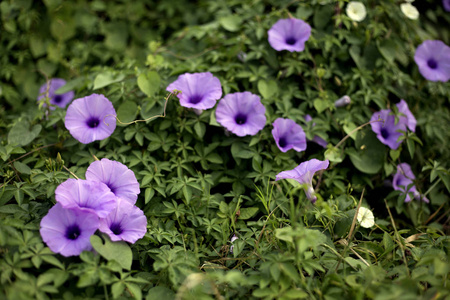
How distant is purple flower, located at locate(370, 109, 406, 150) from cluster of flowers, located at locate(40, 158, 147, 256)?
1.49m

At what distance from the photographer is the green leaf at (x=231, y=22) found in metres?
2.78

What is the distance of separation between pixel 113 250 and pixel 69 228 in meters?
0.20

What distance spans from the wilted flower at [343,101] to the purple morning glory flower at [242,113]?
56 cm

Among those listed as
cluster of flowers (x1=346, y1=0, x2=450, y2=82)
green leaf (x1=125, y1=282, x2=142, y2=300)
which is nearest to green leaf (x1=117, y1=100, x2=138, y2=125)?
green leaf (x1=125, y1=282, x2=142, y2=300)

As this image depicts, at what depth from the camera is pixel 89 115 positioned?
2080 millimetres

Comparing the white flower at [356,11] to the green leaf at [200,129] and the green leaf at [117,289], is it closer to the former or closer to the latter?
the green leaf at [200,129]

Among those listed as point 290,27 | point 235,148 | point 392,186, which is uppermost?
point 290,27

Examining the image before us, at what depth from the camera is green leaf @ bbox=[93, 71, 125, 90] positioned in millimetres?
2324

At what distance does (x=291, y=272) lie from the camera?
4.76 ft

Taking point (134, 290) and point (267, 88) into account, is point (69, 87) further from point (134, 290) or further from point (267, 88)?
point (134, 290)

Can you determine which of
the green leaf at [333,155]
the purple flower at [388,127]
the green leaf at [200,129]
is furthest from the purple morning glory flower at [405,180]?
the green leaf at [200,129]

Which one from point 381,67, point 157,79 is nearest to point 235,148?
point 157,79

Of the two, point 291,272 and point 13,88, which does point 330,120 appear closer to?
point 291,272

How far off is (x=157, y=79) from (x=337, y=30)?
1284 millimetres
